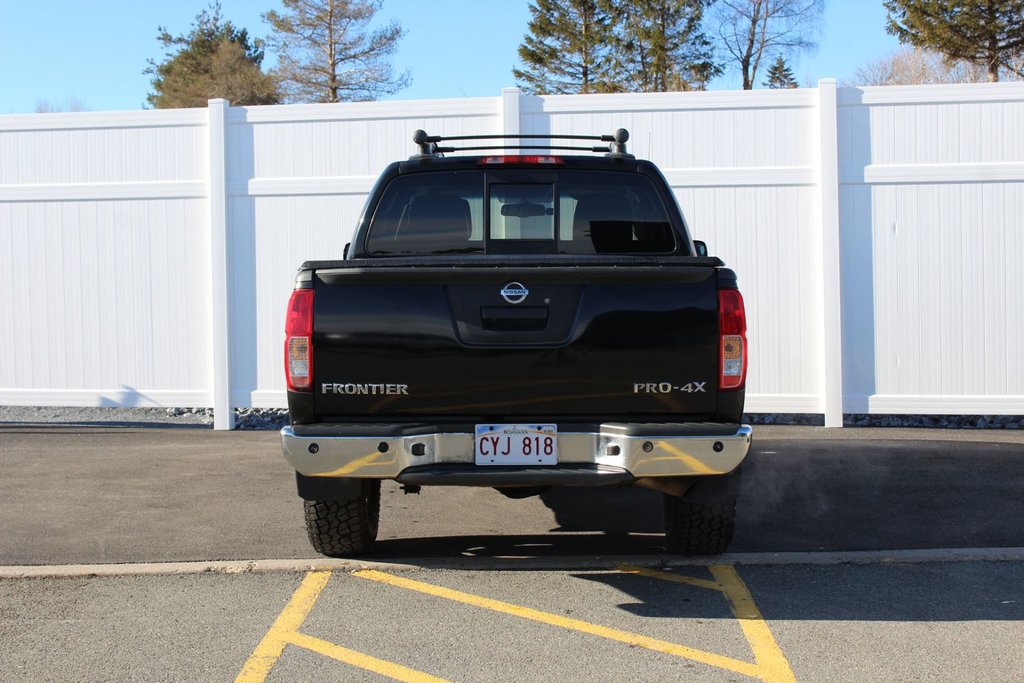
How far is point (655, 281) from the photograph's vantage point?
4.64 metres

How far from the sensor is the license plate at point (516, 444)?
15.1 ft

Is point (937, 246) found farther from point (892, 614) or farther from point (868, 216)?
point (892, 614)

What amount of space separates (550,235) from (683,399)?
167 cm

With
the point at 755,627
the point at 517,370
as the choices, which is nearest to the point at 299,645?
the point at 517,370

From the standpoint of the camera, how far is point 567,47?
37781 mm

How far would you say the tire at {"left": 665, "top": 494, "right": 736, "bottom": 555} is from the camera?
17.6 ft

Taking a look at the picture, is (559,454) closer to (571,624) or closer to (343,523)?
(571,624)

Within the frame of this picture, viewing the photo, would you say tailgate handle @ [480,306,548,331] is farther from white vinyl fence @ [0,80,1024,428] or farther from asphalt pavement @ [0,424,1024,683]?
white vinyl fence @ [0,80,1024,428]

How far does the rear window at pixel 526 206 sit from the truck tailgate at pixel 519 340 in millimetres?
1084

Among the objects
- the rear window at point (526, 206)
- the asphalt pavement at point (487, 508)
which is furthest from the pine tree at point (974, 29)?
the rear window at point (526, 206)

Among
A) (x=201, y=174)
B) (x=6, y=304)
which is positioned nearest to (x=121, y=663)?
(x=201, y=174)

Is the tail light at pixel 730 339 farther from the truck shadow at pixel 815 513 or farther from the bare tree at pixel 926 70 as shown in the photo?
the bare tree at pixel 926 70

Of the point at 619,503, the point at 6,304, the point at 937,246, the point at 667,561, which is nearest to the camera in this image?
the point at 667,561

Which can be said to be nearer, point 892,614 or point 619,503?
point 892,614
